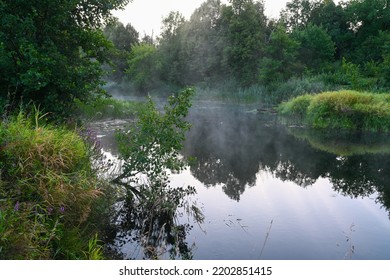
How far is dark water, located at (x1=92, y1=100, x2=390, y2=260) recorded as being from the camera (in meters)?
5.27

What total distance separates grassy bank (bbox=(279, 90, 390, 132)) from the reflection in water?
61.2 inches

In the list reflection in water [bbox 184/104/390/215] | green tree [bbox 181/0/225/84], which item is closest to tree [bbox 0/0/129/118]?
reflection in water [bbox 184/104/390/215]

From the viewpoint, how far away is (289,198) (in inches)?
295

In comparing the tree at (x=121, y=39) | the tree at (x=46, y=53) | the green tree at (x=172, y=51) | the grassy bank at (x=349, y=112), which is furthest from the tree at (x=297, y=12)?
the tree at (x=46, y=53)

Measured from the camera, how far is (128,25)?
58188mm

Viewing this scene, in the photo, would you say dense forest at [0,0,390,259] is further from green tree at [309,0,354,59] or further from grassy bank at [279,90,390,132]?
green tree at [309,0,354,59]

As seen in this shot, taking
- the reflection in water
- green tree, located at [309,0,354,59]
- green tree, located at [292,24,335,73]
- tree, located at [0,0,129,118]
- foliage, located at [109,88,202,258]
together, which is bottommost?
the reflection in water

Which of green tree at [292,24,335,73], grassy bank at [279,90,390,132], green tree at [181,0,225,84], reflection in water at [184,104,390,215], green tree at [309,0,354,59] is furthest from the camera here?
green tree at [181,0,225,84]

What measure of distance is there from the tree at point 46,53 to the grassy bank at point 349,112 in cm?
1197

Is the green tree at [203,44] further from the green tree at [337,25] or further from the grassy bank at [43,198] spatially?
the grassy bank at [43,198]

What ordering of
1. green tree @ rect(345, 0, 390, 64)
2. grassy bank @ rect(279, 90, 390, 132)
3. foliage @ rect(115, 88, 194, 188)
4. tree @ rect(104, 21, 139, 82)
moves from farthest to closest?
tree @ rect(104, 21, 139, 82), green tree @ rect(345, 0, 390, 64), grassy bank @ rect(279, 90, 390, 132), foliage @ rect(115, 88, 194, 188)

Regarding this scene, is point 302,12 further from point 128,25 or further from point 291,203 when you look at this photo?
point 291,203

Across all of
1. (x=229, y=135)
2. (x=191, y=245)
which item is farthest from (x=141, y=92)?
(x=191, y=245)

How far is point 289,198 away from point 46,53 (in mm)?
5889
